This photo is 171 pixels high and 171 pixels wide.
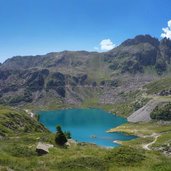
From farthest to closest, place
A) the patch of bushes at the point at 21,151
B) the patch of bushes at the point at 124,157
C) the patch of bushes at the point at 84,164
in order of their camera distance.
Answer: the patch of bushes at the point at 21,151 < the patch of bushes at the point at 124,157 < the patch of bushes at the point at 84,164

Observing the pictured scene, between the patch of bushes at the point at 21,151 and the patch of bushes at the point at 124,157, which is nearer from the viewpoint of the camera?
the patch of bushes at the point at 124,157

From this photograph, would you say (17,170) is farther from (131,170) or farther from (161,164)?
(161,164)

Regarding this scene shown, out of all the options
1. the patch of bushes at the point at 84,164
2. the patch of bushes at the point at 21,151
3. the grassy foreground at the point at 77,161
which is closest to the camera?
the grassy foreground at the point at 77,161

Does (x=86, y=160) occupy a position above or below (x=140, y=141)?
above

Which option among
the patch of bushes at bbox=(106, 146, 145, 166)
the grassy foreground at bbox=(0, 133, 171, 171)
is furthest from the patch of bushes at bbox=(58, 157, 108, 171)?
the patch of bushes at bbox=(106, 146, 145, 166)

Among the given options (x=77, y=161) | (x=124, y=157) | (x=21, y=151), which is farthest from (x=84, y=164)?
(x=21, y=151)

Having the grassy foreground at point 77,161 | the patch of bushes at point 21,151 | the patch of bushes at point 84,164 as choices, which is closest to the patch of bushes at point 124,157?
the grassy foreground at point 77,161

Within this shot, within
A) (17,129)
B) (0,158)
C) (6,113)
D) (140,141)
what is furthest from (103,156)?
(140,141)

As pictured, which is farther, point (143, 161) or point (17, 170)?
point (143, 161)

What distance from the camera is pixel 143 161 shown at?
164 ft

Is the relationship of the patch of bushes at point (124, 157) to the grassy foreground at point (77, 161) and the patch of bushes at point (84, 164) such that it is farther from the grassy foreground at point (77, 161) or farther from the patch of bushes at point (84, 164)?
the patch of bushes at point (84, 164)

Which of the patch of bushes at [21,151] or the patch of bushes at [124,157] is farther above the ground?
the patch of bushes at [21,151]

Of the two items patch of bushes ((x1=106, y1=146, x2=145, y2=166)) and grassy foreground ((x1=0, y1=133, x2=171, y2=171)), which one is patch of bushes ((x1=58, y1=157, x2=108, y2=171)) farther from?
patch of bushes ((x1=106, y1=146, x2=145, y2=166))

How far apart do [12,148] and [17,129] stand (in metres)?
75.9
